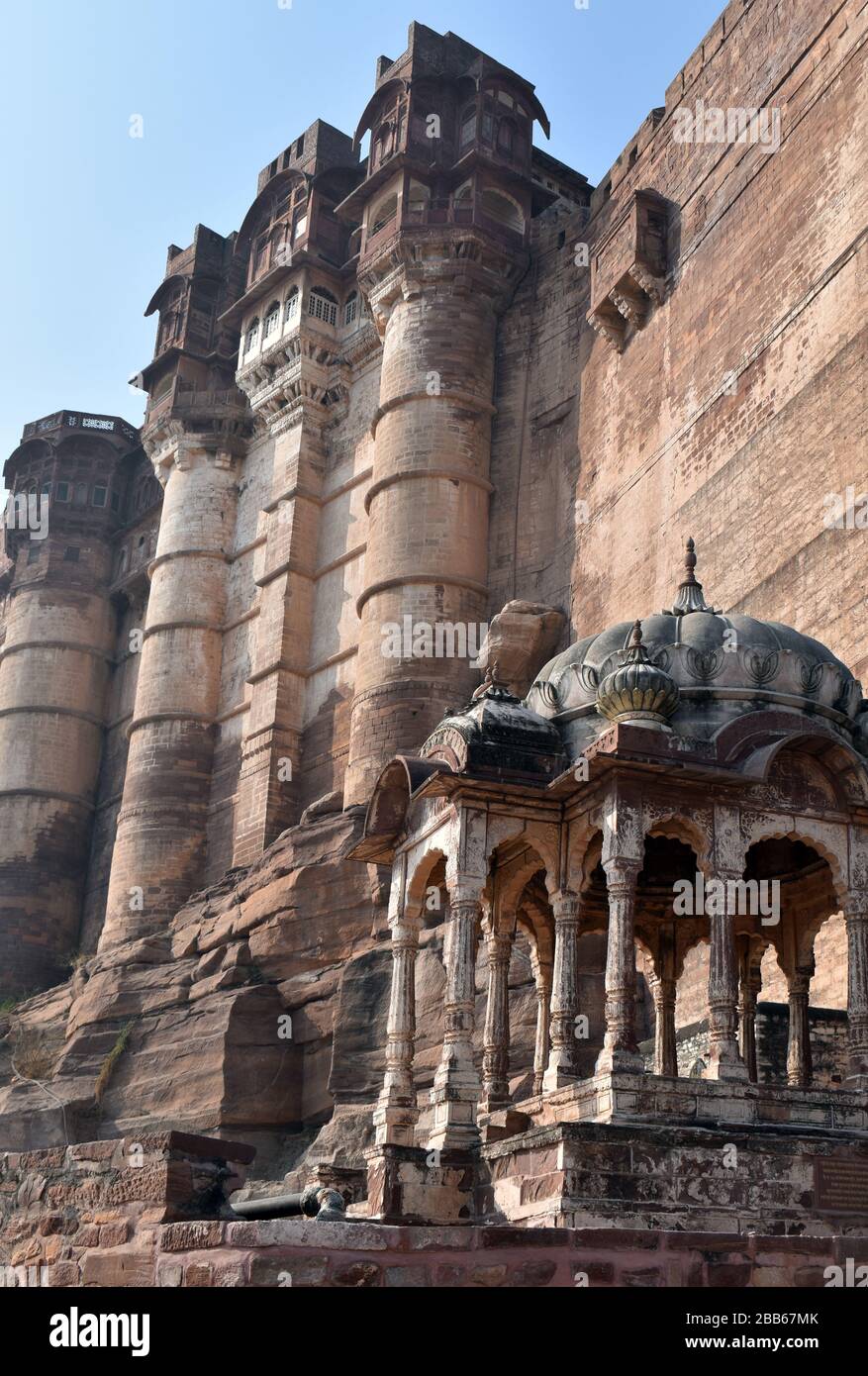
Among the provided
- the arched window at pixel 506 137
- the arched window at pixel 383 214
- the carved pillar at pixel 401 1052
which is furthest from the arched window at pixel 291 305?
the carved pillar at pixel 401 1052

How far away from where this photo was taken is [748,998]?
10.0 metres

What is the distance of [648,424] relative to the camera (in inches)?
859

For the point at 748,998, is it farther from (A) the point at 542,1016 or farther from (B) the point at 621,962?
(B) the point at 621,962

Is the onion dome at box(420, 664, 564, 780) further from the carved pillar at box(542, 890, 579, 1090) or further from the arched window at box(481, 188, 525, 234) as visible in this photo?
the arched window at box(481, 188, 525, 234)

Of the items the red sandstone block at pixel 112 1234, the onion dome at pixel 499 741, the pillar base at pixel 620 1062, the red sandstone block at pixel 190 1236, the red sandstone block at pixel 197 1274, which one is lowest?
the red sandstone block at pixel 197 1274

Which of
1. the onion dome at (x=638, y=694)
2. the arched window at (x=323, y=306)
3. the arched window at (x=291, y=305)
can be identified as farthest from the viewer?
the arched window at (x=291, y=305)

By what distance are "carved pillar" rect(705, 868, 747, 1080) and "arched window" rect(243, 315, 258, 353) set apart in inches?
986

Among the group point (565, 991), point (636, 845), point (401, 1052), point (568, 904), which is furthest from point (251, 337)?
point (636, 845)

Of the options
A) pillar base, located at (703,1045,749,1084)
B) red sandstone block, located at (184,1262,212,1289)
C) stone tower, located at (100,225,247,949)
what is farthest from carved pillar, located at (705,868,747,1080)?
stone tower, located at (100,225,247,949)

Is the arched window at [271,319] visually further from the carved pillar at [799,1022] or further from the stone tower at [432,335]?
the carved pillar at [799,1022]

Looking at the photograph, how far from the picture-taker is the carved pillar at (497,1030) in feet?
31.3

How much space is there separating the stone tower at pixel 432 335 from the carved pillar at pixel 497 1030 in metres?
12.9
